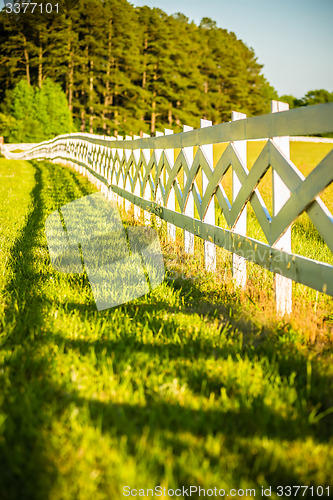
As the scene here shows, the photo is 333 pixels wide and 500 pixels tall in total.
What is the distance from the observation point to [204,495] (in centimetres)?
177

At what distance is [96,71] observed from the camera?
6456 centimetres

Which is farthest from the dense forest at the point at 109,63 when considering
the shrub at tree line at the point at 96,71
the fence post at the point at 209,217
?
the fence post at the point at 209,217

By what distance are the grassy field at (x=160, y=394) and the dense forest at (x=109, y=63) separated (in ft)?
195

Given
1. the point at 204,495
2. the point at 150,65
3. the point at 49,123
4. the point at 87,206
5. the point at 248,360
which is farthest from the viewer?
the point at 150,65

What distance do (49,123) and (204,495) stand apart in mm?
55360

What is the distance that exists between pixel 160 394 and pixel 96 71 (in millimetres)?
67033

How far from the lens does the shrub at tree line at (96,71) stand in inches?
2141

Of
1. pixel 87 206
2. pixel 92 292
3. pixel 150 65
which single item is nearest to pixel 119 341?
pixel 92 292

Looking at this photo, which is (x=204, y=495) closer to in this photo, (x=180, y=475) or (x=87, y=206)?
(x=180, y=475)

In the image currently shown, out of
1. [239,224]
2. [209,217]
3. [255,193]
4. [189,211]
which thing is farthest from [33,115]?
[255,193]

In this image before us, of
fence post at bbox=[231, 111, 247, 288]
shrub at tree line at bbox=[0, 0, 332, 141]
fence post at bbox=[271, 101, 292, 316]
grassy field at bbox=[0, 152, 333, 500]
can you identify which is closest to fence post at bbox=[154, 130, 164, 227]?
fence post at bbox=[231, 111, 247, 288]

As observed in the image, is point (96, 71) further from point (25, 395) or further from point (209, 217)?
point (25, 395)

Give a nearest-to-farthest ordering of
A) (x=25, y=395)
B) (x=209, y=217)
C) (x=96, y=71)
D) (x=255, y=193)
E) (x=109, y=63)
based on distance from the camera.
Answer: (x=25, y=395)
(x=255, y=193)
(x=209, y=217)
(x=109, y=63)
(x=96, y=71)

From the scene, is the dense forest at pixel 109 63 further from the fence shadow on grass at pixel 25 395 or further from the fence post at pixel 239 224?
the fence shadow on grass at pixel 25 395
